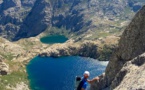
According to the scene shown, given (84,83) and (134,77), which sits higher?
(134,77)

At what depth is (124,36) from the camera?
60.5 m

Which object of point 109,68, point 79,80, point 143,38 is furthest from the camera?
point 109,68

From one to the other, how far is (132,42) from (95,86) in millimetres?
22912

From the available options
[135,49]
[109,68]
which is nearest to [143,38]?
[135,49]

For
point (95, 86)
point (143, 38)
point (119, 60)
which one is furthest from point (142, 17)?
point (95, 86)

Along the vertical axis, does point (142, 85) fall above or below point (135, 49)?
above

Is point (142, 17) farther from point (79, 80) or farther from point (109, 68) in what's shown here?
point (79, 80)

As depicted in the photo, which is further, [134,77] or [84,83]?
[84,83]

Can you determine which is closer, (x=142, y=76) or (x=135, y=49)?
(x=142, y=76)

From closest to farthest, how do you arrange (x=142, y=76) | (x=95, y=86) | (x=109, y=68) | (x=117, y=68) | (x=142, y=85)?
1. (x=142, y=85)
2. (x=142, y=76)
3. (x=117, y=68)
4. (x=109, y=68)
5. (x=95, y=86)

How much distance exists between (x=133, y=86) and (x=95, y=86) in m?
47.2

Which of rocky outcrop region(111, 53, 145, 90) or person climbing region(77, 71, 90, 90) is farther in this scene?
person climbing region(77, 71, 90, 90)

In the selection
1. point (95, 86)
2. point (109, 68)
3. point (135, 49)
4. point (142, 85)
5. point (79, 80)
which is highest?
point (142, 85)

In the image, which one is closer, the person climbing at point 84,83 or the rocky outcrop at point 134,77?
the rocky outcrop at point 134,77
